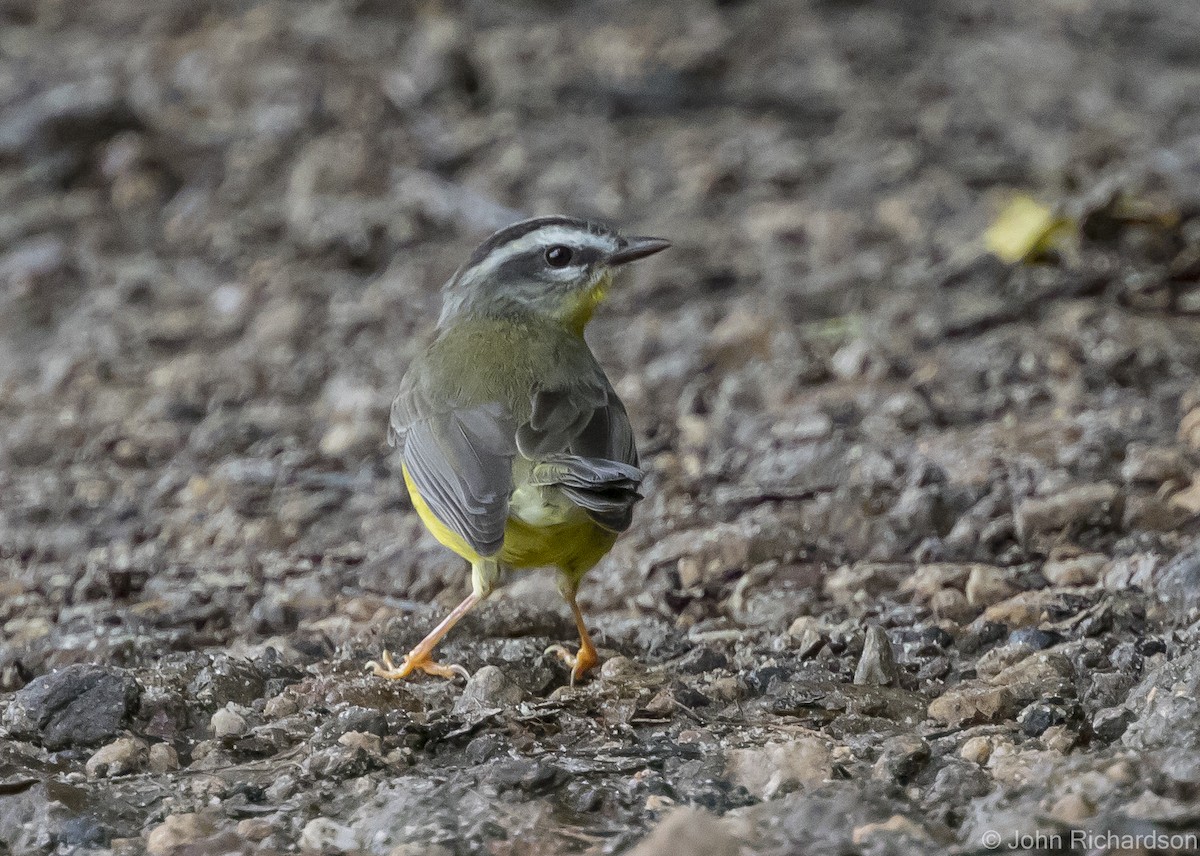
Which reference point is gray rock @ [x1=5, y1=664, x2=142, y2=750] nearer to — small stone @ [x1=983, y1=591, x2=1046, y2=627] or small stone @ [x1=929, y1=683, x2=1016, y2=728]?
small stone @ [x1=929, y1=683, x2=1016, y2=728]

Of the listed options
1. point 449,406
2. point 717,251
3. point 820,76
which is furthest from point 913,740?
point 820,76

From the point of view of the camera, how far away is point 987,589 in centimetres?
494

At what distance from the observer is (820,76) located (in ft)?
33.3

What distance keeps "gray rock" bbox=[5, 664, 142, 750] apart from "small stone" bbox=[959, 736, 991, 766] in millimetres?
2244

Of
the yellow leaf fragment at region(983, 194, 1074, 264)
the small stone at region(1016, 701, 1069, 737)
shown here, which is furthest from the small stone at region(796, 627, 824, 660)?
the yellow leaf fragment at region(983, 194, 1074, 264)

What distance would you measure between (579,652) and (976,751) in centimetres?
138

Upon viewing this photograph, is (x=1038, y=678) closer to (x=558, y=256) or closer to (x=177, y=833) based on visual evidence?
Result: (x=177, y=833)

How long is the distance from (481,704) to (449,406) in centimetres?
124

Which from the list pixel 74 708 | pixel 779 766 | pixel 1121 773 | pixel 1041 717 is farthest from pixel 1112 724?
pixel 74 708

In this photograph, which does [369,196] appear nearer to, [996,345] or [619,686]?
[996,345]

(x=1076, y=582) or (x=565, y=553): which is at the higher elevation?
(x=565, y=553)

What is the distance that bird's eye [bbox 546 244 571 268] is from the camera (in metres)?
5.67

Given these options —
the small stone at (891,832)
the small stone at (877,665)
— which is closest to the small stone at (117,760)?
the small stone at (891,832)

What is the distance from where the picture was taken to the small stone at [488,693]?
4.30 m
